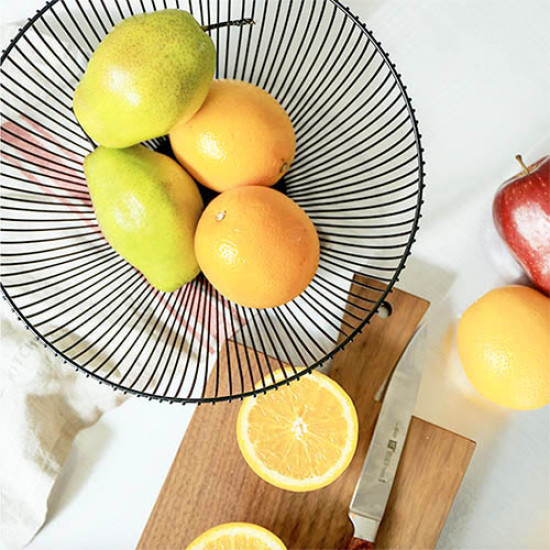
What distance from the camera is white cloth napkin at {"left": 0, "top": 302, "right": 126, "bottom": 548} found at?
623mm

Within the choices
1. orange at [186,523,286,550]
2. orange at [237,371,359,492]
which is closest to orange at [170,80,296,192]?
orange at [237,371,359,492]

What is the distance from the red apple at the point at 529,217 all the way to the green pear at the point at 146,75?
33 cm

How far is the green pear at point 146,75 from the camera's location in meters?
0.46

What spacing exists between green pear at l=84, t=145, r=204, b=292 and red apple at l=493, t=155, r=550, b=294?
0.32m

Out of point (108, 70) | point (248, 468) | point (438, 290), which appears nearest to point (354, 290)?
point (438, 290)

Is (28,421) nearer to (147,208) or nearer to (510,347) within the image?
(147,208)

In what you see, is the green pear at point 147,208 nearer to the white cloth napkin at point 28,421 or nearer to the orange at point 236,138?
the orange at point 236,138

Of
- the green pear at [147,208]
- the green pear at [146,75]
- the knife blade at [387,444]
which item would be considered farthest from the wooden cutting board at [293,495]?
the green pear at [146,75]

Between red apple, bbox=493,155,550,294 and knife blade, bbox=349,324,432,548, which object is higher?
red apple, bbox=493,155,550,294

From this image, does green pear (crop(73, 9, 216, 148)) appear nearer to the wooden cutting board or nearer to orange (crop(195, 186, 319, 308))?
orange (crop(195, 186, 319, 308))

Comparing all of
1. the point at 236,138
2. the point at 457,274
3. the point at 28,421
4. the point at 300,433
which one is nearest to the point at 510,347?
the point at 457,274

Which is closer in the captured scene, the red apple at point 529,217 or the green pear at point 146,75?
the green pear at point 146,75

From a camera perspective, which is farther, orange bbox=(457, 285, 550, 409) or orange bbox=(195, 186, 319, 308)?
orange bbox=(457, 285, 550, 409)

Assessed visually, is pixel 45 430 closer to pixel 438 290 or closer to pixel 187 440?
pixel 187 440
